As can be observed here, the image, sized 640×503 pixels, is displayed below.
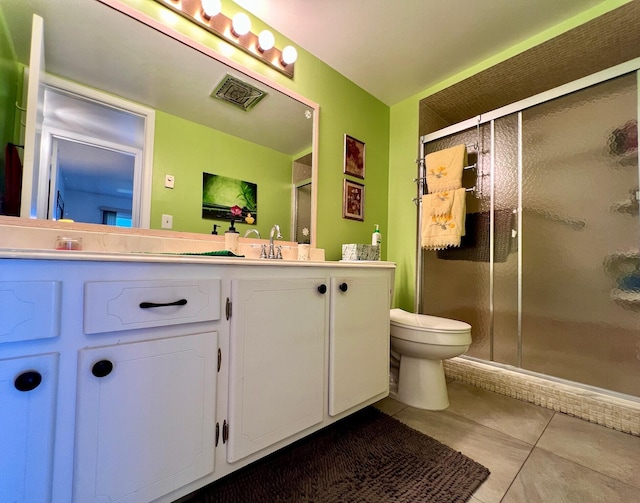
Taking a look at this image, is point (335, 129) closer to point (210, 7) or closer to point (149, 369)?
point (210, 7)

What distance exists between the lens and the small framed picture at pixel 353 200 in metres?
1.90

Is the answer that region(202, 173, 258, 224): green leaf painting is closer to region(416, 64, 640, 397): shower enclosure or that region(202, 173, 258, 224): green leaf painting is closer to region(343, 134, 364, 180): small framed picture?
region(343, 134, 364, 180): small framed picture

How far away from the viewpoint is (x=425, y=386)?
4.71ft

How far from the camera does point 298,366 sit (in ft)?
3.19

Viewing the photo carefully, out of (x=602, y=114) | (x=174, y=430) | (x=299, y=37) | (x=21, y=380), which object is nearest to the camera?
(x=21, y=380)

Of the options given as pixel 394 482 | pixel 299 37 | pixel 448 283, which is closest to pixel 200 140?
pixel 299 37

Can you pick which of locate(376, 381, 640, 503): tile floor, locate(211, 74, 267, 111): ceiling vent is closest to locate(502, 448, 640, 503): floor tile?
locate(376, 381, 640, 503): tile floor

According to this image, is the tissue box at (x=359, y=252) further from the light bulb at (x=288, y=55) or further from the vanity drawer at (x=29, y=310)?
the vanity drawer at (x=29, y=310)

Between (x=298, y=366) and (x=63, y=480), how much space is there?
2.05ft

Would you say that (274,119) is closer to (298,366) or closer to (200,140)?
(200,140)

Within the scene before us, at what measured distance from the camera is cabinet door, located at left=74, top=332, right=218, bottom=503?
1.99ft

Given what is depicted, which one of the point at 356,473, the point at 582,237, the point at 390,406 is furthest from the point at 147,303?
the point at 582,237

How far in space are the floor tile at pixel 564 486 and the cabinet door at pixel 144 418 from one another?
1.00m

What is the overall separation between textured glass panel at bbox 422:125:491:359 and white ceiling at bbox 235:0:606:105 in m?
0.52
